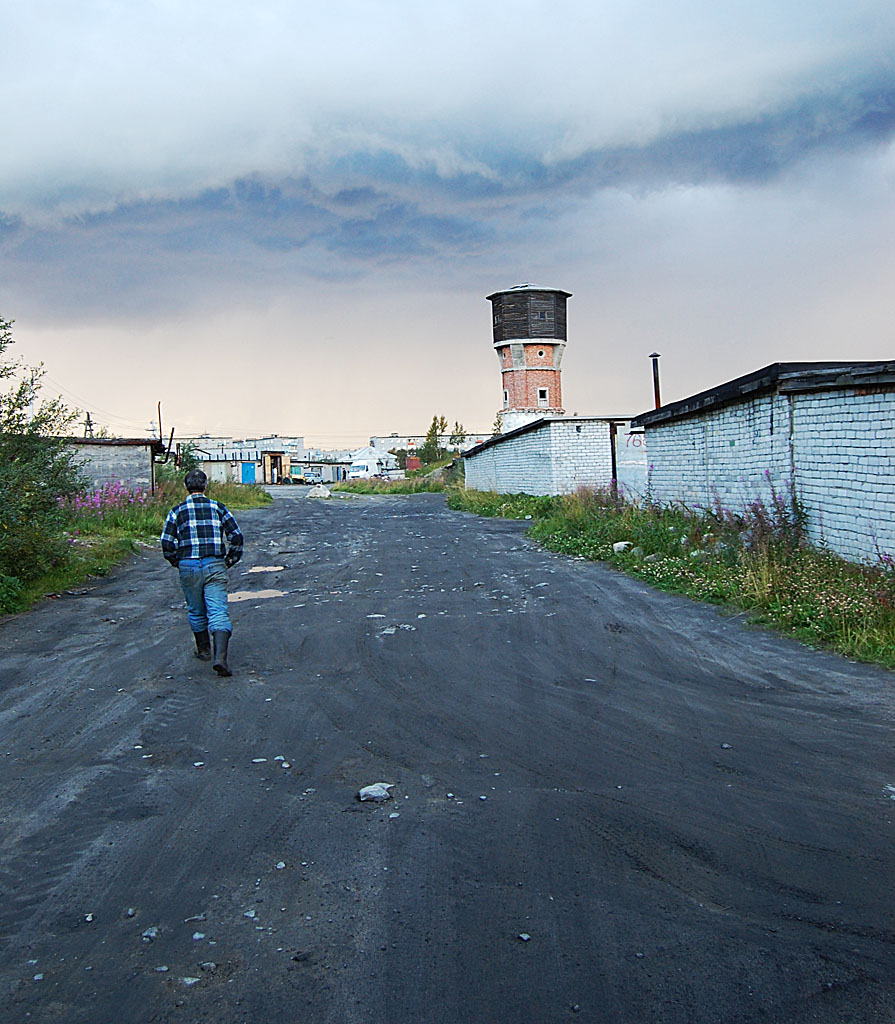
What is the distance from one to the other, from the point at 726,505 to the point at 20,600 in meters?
11.6

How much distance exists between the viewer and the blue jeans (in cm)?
834

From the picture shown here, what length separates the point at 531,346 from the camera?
190ft

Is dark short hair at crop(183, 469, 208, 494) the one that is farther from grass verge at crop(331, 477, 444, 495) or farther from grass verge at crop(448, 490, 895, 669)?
grass verge at crop(331, 477, 444, 495)

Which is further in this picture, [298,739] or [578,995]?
[298,739]

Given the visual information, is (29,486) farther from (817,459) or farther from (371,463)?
(371,463)

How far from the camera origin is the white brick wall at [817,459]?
10.4 m

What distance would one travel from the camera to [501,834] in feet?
14.9

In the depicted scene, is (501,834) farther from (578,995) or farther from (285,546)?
(285,546)

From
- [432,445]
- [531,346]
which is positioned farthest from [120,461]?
[432,445]

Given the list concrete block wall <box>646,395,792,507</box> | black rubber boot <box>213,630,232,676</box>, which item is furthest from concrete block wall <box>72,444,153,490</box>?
black rubber boot <box>213,630,232,676</box>

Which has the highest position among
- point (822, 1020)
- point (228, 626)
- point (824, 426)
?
point (824, 426)

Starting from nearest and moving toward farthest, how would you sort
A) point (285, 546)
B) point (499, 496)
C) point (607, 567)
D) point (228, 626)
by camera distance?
1. point (228, 626)
2. point (607, 567)
3. point (285, 546)
4. point (499, 496)

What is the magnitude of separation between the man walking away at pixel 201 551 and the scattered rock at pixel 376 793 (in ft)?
11.8

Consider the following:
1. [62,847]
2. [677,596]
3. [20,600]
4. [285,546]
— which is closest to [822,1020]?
[62,847]
